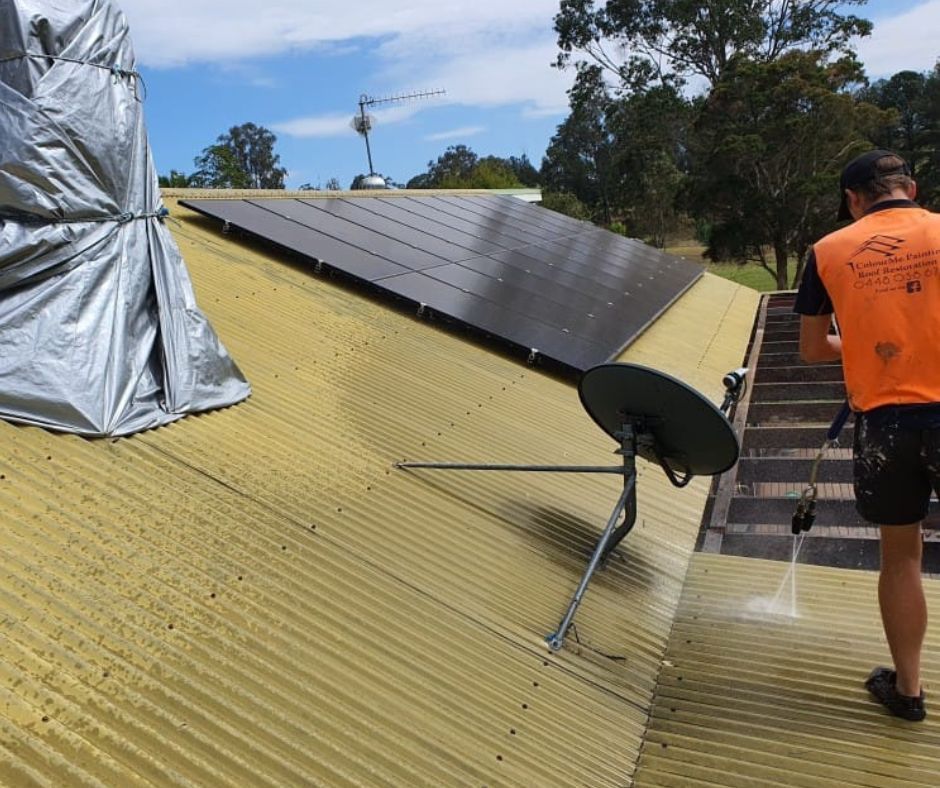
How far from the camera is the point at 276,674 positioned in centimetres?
329

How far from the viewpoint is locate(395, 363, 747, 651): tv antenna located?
14.3ft

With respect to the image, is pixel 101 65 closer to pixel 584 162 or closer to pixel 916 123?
pixel 916 123

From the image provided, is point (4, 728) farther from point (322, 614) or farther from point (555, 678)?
point (555, 678)

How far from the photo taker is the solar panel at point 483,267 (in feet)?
29.7

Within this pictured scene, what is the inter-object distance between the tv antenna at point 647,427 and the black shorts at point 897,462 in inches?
33.0

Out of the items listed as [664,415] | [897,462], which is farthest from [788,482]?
[897,462]

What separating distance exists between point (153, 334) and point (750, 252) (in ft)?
127

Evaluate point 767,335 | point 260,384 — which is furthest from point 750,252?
point 260,384

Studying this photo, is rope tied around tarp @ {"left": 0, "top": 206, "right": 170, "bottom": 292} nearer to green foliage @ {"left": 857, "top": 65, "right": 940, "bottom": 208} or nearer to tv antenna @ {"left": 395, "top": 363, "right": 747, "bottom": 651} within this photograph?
tv antenna @ {"left": 395, "top": 363, "right": 747, "bottom": 651}

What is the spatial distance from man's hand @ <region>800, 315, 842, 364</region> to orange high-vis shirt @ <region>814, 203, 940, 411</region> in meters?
0.20

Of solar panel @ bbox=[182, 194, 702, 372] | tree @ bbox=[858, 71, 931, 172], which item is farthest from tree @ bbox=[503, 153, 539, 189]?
solar panel @ bbox=[182, 194, 702, 372]

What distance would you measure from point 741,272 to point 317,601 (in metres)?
52.0

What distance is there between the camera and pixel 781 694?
13.3 feet

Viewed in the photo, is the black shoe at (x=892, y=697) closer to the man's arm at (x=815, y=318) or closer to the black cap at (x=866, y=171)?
the man's arm at (x=815, y=318)
